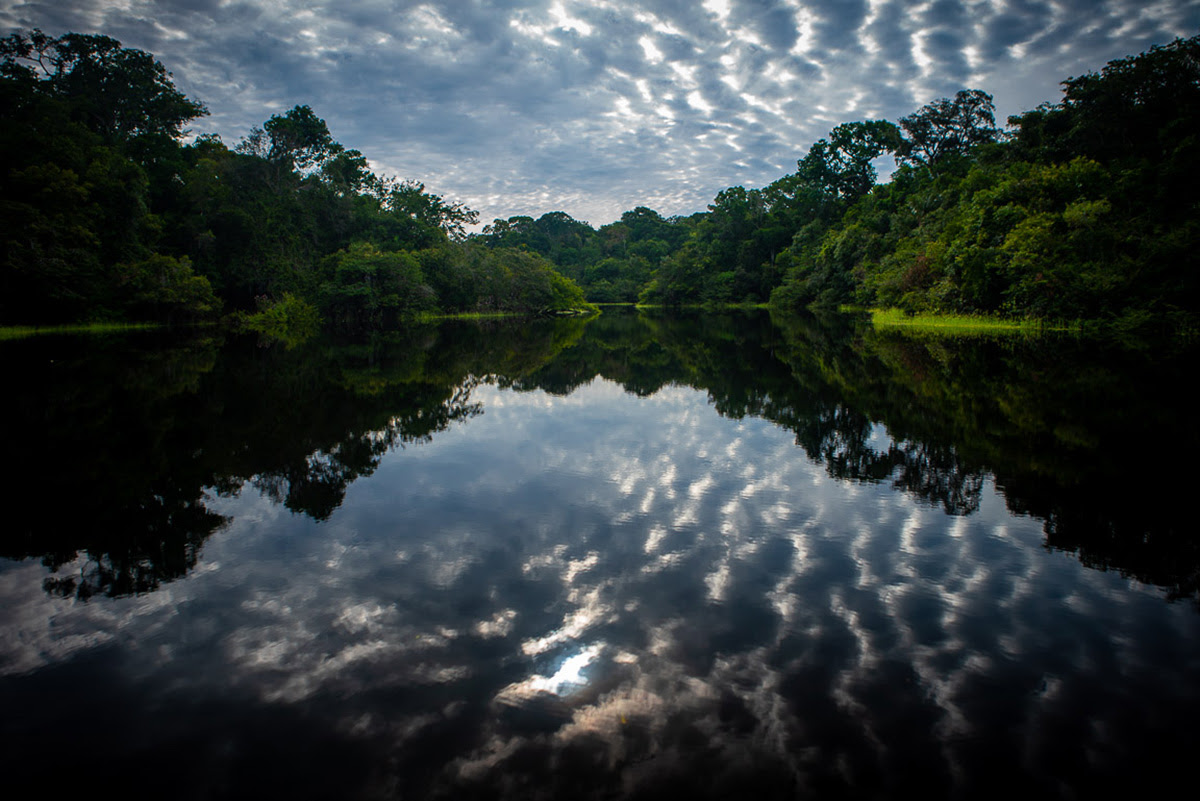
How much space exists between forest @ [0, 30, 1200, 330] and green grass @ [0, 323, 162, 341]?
1.77ft

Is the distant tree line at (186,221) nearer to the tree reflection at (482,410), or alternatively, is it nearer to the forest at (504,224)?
the forest at (504,224)

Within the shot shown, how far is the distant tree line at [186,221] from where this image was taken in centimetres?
2720

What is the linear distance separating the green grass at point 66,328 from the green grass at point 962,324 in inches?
1565

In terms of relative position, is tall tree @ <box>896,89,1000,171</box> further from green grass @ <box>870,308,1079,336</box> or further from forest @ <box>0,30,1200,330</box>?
green grass @ <box>870,308,1079,336</box>

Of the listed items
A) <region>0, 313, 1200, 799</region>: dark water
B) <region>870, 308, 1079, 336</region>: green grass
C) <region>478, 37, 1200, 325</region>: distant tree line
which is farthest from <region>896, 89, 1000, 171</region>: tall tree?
<region>0, 313, 1200, 799</region>: dark water

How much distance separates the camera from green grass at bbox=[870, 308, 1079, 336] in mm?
24641

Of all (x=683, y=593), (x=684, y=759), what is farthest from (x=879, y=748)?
(x=683, y=593)

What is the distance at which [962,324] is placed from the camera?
95.2 feet

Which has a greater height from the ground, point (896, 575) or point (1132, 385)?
point (1132, 385)

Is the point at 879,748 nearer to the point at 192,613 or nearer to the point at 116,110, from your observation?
the point at 192,613

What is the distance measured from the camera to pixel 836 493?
20.9ft

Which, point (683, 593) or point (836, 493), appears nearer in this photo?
point (683, 593)

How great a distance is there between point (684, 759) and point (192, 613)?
3.42 m

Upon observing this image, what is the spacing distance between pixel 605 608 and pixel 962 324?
30878mm
